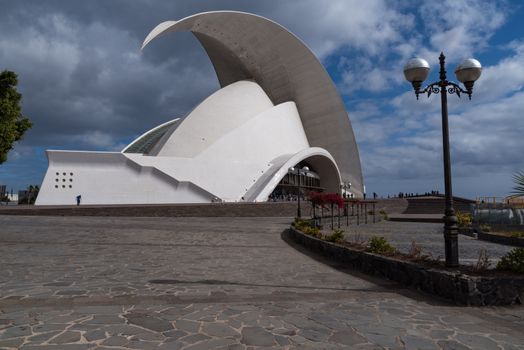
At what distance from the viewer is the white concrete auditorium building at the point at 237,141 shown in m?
26.1

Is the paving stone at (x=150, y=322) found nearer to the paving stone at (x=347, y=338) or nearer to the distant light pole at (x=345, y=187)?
the paving stone at (x=347, y=338)

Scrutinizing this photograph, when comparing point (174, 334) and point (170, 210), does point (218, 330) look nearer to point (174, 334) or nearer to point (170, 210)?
point (174, 334)

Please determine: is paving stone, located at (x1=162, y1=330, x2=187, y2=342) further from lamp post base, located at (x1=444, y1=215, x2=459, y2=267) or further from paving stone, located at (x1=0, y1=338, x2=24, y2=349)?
lamp post base, located at (x1=444, y1=215, x2=459, y2=267)

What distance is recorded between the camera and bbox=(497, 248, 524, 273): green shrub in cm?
495

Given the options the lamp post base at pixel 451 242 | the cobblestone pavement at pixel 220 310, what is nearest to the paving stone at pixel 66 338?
the cobblestone pavement at pixel 220 310

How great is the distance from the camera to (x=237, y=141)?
3306 cm

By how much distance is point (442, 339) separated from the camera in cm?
330

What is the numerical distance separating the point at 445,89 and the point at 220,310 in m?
4.57

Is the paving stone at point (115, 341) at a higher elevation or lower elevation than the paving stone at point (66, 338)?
lower

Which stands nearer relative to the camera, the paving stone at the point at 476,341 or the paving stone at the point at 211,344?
the paving stone at the point at 211,344

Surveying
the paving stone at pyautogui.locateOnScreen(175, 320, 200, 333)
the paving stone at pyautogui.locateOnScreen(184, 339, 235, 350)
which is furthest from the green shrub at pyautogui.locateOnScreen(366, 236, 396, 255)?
the paving stone at pyautogui.locateOnScreen(184, 339, 235, 350)

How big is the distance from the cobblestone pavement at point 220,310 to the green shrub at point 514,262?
711mm

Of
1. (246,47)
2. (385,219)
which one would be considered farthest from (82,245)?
(246,47)

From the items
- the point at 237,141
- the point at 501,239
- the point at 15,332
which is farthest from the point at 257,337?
the point at 237,141
